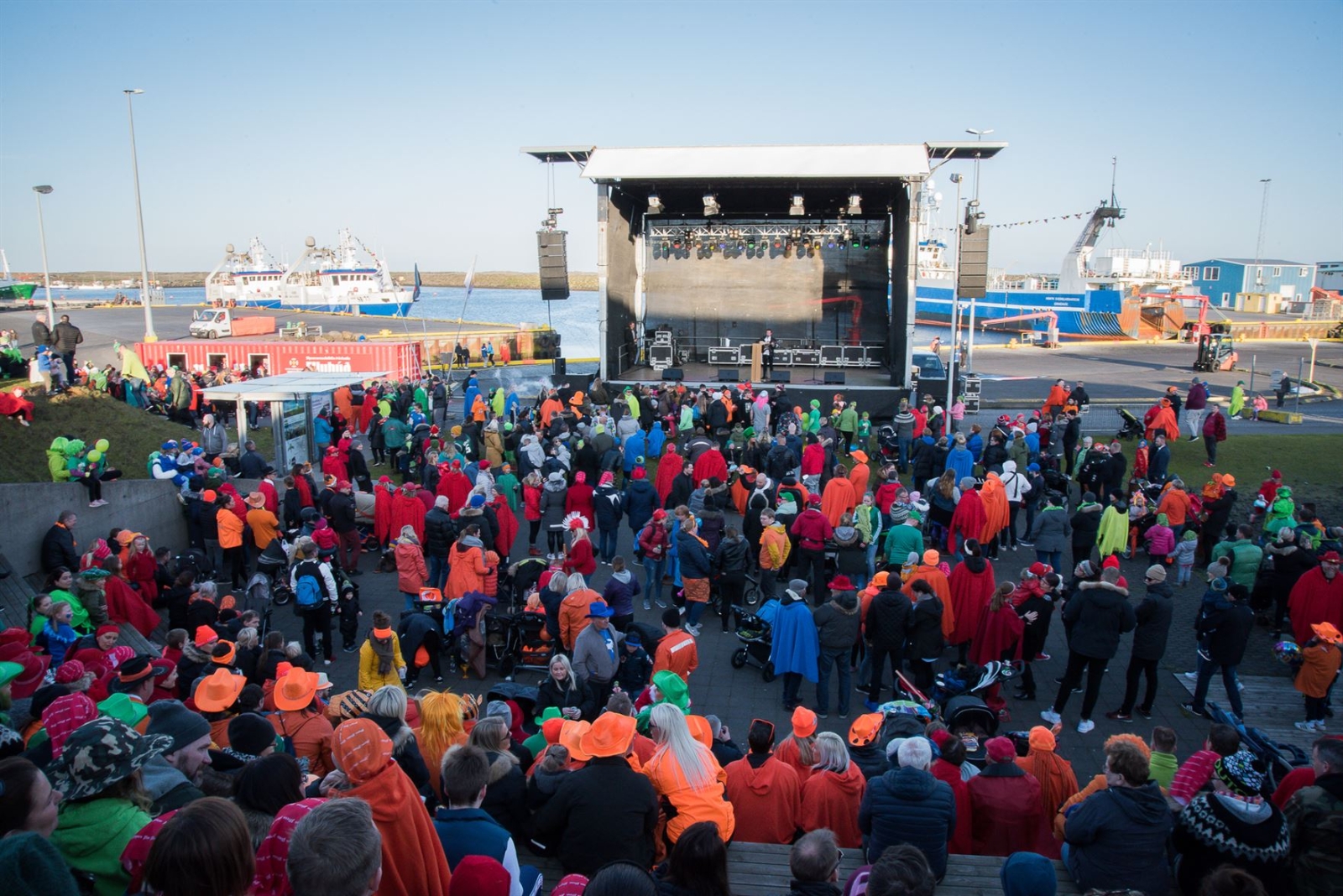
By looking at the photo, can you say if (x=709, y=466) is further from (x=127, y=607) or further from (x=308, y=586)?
(x=127, y=607)

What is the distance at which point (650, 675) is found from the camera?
6414 millimetres

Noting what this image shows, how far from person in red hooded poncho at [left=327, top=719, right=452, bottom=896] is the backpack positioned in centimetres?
458

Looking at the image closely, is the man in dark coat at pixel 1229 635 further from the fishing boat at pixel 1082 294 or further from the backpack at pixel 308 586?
the fishing boat at pixel 1082 294

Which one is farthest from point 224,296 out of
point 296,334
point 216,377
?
point 216,377

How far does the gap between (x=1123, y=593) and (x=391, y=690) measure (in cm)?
524

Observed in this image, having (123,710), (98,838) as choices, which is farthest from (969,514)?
(98,838)

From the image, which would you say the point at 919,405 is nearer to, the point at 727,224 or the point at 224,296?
the point at 727,224

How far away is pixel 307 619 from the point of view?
7391 millimetres

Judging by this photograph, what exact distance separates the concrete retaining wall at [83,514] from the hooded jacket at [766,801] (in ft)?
27.1

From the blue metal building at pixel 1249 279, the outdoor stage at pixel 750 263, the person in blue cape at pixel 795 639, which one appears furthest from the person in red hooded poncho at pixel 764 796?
the blue metal building at pixel 1249 279

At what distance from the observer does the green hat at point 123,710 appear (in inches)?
151

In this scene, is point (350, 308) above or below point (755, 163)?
below

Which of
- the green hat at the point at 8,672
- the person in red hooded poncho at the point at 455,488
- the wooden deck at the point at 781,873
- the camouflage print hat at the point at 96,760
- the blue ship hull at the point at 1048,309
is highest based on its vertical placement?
the blue ship hull at the point at 1048,309

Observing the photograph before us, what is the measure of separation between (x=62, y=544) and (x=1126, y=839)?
918 centimetres
